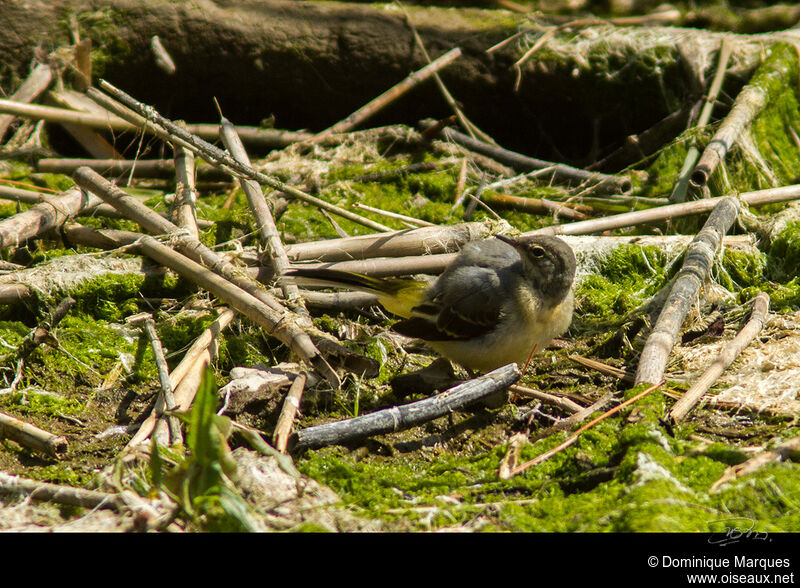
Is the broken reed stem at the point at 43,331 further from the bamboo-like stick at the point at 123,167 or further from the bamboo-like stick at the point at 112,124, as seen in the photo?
the bamboo-like stick at the point at 123,167

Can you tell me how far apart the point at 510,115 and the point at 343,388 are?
4513 mm

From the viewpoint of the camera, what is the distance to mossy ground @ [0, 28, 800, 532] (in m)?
3.16

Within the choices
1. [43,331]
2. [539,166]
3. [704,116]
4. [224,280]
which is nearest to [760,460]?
[224,280]

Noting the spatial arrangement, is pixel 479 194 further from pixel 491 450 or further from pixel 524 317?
pixel 491 450

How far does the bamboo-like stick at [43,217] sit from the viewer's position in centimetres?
521

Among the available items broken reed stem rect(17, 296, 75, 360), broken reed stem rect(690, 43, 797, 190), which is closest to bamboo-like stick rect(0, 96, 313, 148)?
broken reed stem rect(17, 296, 75, 360)

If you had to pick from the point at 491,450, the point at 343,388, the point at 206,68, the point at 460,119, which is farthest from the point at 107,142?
the point at 491,450

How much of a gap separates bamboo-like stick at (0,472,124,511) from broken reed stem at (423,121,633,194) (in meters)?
4.79

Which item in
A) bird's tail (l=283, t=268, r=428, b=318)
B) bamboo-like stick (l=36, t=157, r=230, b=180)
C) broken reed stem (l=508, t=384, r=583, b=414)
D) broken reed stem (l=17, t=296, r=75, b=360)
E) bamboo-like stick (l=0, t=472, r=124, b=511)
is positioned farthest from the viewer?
bamboo-like stick (l=36, t=157, r=230, b=180)

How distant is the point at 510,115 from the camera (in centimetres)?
807

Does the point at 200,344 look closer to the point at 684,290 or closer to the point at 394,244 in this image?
the point at 394,244

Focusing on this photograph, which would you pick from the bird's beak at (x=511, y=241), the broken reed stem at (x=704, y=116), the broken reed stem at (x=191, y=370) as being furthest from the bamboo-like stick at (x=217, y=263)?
the broken reed stem at (x=704, y=116)

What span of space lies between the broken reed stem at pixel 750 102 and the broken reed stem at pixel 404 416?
2.93 m
